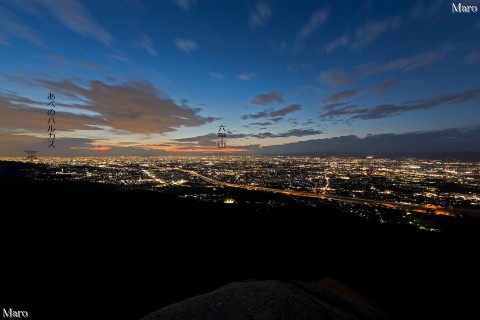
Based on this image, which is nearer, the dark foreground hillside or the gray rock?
the gray rock

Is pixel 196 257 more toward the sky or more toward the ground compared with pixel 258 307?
more toward the ground

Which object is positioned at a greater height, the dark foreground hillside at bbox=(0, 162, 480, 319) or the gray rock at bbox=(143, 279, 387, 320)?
the gray rock at bbox=(143, 279, 387, 320)

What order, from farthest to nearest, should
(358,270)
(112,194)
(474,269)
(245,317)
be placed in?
(112,194) < (474,269) < (358,270) < (245,317)

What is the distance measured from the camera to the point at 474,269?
1683 cm

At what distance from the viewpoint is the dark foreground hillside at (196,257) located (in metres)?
9.96

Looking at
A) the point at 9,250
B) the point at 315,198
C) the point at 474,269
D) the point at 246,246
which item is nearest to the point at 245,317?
the point at 246,246

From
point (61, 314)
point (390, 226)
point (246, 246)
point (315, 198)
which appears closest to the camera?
point (61, 314)

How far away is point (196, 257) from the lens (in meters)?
16.9

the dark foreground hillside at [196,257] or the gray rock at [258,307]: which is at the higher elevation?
the gray rock at [258,307]

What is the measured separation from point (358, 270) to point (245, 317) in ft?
43.9

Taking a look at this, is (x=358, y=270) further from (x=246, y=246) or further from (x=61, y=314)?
(x=61, y=314)

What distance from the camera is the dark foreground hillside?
996cm

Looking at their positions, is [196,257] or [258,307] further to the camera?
[196,257]

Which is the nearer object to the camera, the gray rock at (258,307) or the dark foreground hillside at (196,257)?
the gray rock at (258,307)
